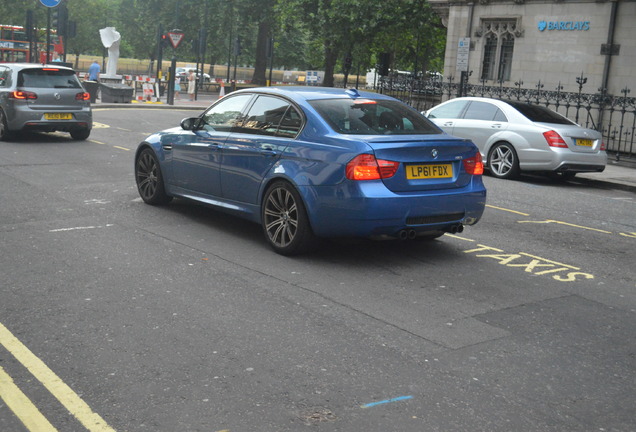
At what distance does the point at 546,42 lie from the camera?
84.0 ft

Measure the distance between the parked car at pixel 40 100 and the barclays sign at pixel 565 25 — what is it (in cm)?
1443

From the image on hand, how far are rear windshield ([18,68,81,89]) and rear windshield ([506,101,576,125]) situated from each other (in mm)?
→ 9119

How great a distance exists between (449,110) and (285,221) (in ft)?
31.3

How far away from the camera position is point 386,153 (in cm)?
709

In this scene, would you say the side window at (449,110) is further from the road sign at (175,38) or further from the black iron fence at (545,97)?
the road sign at (175,38)

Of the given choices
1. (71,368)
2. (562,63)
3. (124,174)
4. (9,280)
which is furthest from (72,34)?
(71,368)

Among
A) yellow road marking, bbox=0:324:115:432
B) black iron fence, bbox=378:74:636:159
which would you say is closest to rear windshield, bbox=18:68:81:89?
black iron fence, bbox=378:74:636:159

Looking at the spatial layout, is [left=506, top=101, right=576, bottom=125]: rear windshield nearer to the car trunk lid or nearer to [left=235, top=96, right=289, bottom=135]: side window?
the car trunk lid

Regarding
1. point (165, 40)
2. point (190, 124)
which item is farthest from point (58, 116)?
point (165, 40)

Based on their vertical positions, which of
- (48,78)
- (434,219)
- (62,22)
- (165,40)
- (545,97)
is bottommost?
(434,219)

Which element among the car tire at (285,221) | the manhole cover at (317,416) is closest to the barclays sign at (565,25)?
the car tire at (285,221)

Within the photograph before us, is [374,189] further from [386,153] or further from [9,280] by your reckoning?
[9,280]

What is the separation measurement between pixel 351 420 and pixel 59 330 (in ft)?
7.20

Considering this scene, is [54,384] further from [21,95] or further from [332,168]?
[21,95]
